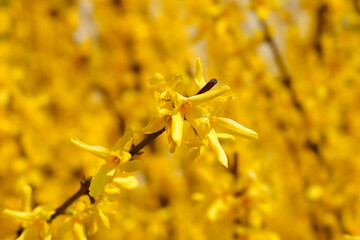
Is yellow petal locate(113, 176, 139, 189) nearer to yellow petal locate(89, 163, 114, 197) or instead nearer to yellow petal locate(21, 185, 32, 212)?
yellow petal locate(89, 163, 114, 197)

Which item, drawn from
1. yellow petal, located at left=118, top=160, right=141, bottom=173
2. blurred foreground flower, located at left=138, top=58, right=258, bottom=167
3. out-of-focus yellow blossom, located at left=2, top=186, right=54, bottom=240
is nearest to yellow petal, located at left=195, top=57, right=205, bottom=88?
blurred foreground flower, located at left=138, top=58, right=258, bottom=167

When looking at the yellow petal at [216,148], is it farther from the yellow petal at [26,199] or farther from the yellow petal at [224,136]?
the yellow petal at [26,199]

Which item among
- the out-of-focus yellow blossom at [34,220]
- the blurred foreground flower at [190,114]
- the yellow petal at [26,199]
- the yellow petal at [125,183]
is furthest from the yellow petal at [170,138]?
the yellow petal at [26,199]

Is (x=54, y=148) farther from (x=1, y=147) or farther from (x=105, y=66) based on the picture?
(x=105, y=66)

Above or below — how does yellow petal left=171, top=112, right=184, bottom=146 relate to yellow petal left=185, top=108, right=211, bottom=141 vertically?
above

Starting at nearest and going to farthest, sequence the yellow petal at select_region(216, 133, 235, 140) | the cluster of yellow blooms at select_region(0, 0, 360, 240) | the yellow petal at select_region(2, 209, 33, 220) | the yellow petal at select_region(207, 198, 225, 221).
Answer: the yellow petal at select_region(216, 133, 235, 140), the yellow petal at select_region(2, 209, 33, 220), the yellow petal at select_region(207, 198, 225, 221), the cluster of yellow blooms at select_region(0, 0, 360, 240)

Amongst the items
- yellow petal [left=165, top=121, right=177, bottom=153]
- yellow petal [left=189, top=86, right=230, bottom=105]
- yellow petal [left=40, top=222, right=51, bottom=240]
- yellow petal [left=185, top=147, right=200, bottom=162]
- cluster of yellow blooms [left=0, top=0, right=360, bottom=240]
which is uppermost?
yellow petal [left=189, top=86, right=230, bottom=105]
